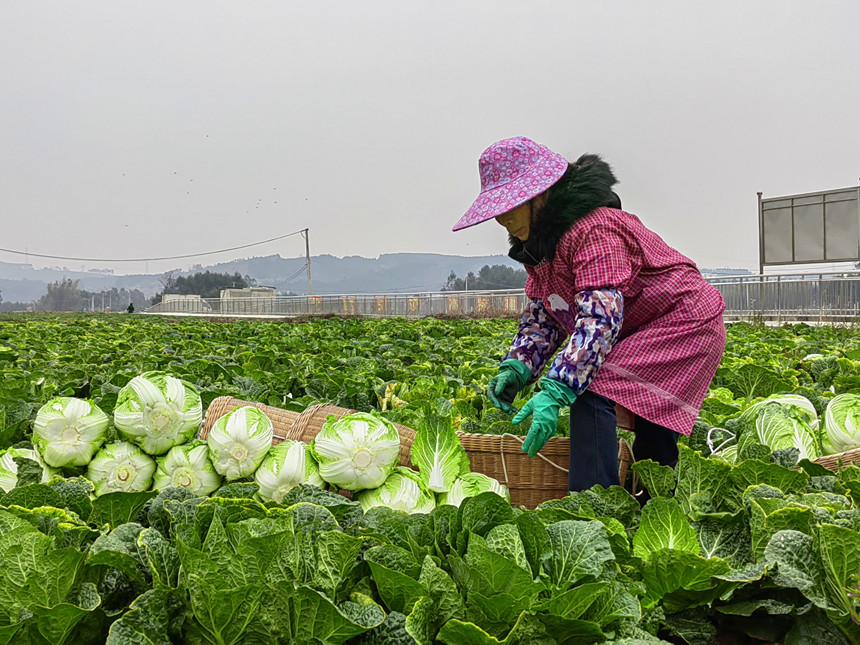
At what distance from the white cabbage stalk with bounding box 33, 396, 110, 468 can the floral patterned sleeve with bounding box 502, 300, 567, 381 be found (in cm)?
184

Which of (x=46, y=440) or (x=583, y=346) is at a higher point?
(x=583, y=346)

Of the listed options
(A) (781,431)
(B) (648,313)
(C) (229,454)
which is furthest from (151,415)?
(A) (781,431)

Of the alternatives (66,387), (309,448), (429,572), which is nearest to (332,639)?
(429,572)

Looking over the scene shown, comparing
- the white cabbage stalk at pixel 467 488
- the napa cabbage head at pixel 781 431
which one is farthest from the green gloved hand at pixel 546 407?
the napa cabbage head at pixel 781 431

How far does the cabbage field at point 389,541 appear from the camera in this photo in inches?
55.5

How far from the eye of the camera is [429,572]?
1497 millimetres

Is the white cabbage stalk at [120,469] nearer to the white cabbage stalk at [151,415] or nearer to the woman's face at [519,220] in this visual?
the white cabbage stalk at [151,415]

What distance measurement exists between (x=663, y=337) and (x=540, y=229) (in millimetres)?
675

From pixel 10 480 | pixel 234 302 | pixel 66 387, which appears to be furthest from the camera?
pixel 234 302

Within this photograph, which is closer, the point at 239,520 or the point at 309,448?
the point at 239,520

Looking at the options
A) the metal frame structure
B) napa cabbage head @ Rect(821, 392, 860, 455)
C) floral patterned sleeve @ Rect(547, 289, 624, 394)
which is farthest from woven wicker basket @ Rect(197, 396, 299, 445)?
the metal frame structure

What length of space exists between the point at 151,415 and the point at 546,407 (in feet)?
5.06

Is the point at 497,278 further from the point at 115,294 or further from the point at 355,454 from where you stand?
the point at 355,454

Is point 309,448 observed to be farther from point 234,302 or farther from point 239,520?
point 234,302
